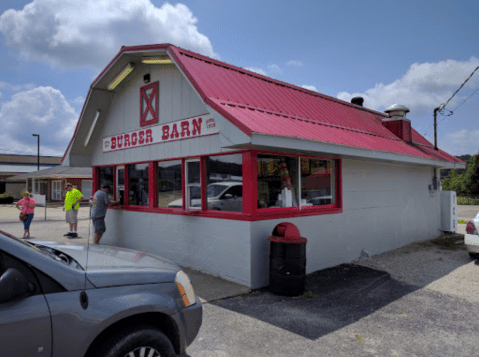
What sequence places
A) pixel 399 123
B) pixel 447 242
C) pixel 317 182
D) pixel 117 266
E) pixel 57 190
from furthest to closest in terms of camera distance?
pixel 57 190 < pixel 399 123 < pixel 447 242 < pixel 317 182 < pixel 117 266

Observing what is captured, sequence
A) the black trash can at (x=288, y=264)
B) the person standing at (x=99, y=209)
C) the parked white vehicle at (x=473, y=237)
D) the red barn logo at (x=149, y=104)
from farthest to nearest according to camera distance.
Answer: the person standing at (x=99, y=209) → the red barn logo at (x=149, y=104) → the parked white vehicle at (x=473, y=237) → the black trash can at (x=288, y=264)

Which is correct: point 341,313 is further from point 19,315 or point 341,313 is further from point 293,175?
point 19,315

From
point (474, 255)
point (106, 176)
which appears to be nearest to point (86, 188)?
point (106, 176)

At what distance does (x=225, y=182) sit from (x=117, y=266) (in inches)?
169

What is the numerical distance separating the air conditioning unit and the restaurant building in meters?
1.88

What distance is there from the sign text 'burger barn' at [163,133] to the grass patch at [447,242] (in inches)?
310

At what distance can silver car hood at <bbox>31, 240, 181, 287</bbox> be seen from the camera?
276 cm

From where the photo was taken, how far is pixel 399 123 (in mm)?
12156

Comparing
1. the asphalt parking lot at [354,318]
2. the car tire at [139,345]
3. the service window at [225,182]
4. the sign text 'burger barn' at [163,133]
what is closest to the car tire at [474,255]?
the asphalt parking lot at [354,318]

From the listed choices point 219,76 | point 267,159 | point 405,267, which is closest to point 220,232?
point 267,159

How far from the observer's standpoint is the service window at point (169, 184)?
27.9ft

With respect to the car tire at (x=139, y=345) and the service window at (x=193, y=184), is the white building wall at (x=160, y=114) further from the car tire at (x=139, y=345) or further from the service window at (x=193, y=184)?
the car tire at (x=139, y=345)

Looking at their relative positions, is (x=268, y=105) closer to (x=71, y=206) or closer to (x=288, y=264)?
(x=288, y=264)

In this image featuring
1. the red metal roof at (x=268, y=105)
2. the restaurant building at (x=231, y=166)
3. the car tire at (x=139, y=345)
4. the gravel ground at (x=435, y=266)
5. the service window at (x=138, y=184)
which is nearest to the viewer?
the car tire at (x=139, y=345)
